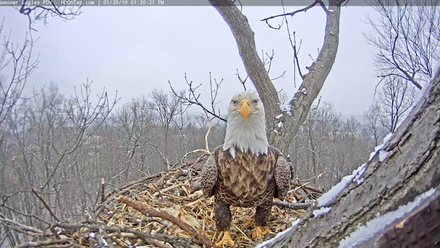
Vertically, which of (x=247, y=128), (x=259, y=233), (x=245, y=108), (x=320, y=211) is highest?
(x=245, y=108)

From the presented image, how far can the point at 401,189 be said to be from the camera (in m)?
0.55

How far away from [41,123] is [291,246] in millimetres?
11366

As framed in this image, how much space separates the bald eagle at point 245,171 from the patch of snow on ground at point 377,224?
1.53m

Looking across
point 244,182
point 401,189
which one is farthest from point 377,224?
point 244,182

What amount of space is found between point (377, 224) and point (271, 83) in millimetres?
2700

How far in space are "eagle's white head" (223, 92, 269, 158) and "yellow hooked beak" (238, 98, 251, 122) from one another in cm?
4

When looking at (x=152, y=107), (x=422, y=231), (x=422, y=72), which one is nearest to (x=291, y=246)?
(x=422, y=231)

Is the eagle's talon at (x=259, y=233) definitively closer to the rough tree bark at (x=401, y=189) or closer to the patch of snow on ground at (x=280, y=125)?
the patch of snow on ground at (x=280, y=125)

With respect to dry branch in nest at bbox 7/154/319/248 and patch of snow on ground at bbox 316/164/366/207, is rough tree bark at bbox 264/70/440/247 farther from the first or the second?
dry branch in nest at bbox 7/154/319/248

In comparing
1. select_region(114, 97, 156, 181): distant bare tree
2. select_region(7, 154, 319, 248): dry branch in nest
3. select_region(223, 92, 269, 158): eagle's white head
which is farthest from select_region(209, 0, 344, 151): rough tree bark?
select_region(114, 97, 156, 181): distant bare tree

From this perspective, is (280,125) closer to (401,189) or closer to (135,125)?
(401,189)

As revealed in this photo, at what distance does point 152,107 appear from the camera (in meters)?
13.3

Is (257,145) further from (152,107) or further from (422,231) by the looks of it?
(152,107)

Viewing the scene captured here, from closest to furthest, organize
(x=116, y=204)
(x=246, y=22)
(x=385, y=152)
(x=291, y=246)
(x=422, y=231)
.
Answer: (x=422, y=231) < (x=385, y=152) < (x=291, y=246) < (x=116, y=204) < (x=246, y=22)
